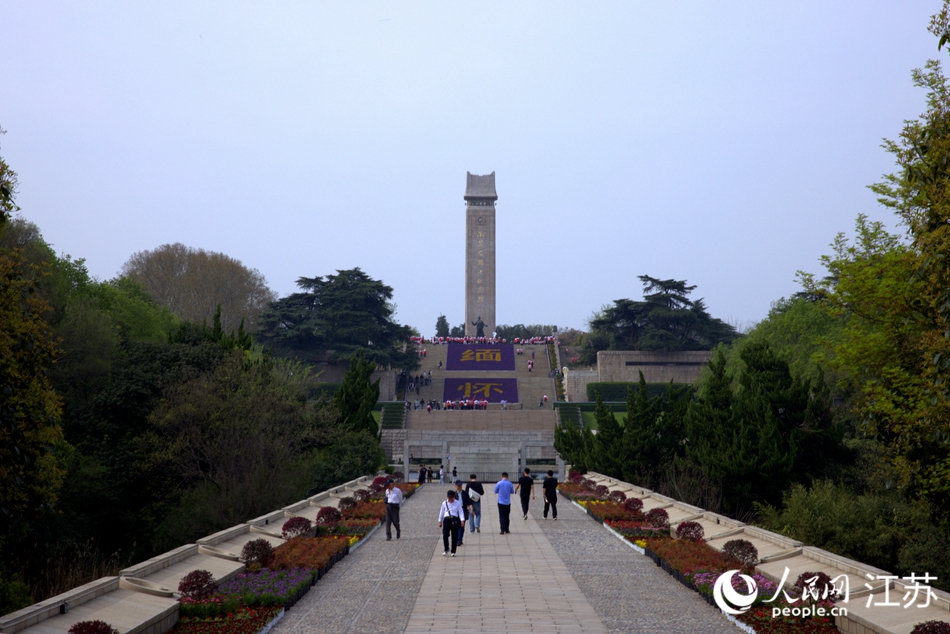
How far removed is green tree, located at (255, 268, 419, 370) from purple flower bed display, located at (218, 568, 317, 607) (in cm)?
5205

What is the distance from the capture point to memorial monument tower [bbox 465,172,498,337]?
86375mm

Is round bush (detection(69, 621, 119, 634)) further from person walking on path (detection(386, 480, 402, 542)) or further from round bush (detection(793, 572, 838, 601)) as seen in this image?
person walking on path (detection(386, 480, 402, 542))

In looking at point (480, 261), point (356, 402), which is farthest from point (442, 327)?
point (356, 402)

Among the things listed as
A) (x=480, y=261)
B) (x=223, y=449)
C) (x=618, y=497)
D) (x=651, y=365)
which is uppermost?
(x=480, y=261)

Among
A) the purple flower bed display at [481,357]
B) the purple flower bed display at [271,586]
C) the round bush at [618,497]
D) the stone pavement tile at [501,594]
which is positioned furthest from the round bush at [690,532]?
the purple flower bed display at [481,357]

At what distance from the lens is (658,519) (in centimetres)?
1861

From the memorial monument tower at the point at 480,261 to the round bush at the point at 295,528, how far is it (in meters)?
67.7

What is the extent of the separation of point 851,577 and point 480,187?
259 feet

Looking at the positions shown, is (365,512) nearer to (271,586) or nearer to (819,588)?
(271,586)

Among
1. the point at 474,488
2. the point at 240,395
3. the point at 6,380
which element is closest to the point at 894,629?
the point at 474,488

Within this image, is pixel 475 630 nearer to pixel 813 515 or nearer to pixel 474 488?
pixel 474 488

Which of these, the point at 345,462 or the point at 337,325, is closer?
the point at 345,462

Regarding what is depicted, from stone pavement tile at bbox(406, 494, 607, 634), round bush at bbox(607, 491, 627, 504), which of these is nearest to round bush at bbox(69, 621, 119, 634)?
stone pavement tile at bbox(406, 494, 607, 634)

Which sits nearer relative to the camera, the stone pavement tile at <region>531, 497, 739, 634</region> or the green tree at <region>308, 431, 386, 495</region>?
the stone pavement tile at <region>531, 497, 739, 634</region>
